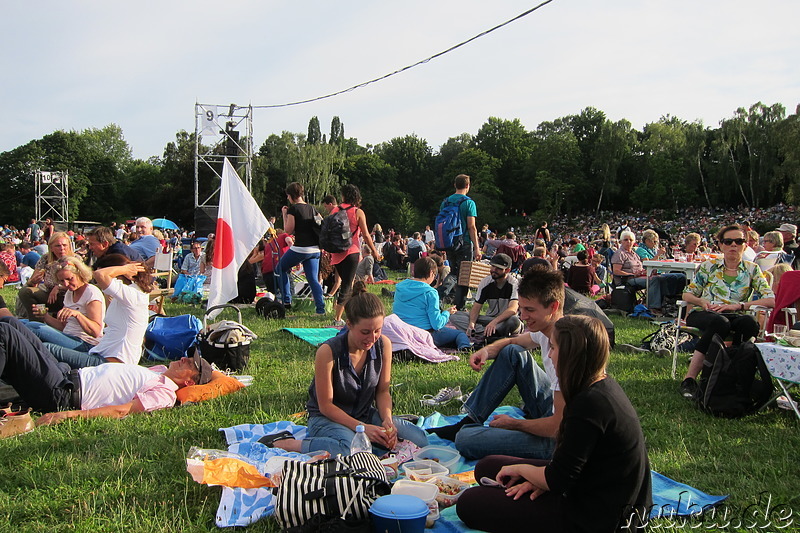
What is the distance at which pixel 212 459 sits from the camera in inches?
145

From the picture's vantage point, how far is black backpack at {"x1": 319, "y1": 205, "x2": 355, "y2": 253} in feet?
27.8

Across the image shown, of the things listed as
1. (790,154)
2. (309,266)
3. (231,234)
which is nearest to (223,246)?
(231,234)

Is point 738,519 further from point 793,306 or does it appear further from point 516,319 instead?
point 516,319

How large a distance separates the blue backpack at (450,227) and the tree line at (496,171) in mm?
47872

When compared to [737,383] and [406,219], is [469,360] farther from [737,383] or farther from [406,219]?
[406,219]

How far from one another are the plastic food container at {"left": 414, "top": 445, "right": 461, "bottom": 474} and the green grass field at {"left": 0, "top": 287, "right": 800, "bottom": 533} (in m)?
1.16

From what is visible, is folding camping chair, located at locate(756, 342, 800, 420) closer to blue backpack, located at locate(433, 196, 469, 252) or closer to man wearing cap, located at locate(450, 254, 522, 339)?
man wearing cap, located at locate(450, 254, 522, 339)

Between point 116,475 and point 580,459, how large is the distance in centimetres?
284

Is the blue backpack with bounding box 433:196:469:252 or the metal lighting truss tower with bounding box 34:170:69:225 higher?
the metal lighting truss tower with bounding box 34:170:69:225

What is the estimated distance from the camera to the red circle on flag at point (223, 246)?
6.48 meters

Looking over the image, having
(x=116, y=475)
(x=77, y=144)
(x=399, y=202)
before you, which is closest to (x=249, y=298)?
(x=116, y=475)

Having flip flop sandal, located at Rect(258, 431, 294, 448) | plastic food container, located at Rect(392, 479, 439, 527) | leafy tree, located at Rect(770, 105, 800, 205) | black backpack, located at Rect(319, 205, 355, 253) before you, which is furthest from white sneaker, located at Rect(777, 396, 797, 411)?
leafy tree, located at Rect(770, 105, 800, 205)

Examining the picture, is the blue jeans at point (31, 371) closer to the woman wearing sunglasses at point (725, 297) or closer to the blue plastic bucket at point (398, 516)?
the blue plastic bucket at point (398, 516)

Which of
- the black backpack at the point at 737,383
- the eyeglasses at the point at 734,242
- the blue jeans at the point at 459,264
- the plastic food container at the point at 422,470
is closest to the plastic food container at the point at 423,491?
the plastic food container at the point at 422,470
